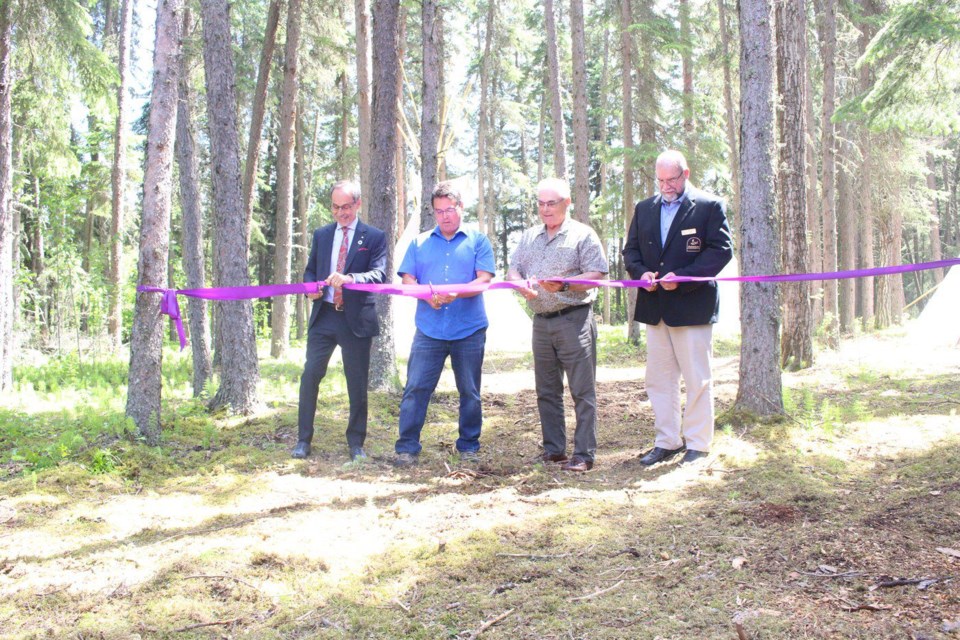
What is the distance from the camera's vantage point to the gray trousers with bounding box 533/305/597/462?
5.41 meters

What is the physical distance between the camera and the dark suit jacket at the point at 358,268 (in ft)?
18.4

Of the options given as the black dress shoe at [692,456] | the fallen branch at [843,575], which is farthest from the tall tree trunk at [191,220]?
the fallen branch at [843,575]

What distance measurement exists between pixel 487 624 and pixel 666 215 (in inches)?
134

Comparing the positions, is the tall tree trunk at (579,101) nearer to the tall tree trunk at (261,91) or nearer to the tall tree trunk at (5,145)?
the tall tree trunk at (261,91)

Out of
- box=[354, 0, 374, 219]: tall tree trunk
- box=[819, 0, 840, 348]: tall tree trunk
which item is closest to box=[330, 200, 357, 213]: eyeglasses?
box=[354, 0, 374, 219]: tall tree trunk

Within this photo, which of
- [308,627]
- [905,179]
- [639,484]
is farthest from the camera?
[905,179]

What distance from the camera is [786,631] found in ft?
8.95

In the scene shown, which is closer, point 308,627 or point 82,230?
point 308,627

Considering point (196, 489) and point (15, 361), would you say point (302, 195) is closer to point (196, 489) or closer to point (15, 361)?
point (15, 361)

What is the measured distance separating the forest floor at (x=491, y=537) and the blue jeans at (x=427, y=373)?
0.30m

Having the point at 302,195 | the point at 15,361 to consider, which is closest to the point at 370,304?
the point at 15,361

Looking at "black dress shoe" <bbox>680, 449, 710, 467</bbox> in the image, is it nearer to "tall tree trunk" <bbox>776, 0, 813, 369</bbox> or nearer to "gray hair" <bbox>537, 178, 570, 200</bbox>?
"gray hair" <bbox>537, 178, 570, 200</bbox>

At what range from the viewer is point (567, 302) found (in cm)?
539

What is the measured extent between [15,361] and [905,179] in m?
21.6
